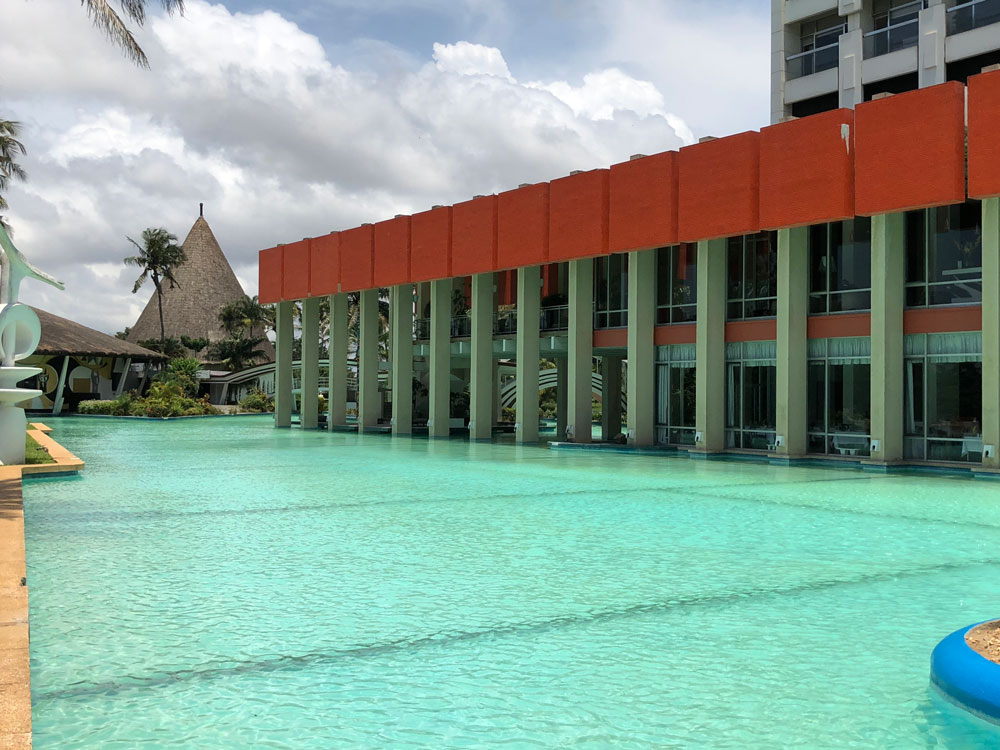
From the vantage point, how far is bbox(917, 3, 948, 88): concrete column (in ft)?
97.3

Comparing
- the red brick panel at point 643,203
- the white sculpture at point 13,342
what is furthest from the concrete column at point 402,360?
the white sculpture at point 13,342

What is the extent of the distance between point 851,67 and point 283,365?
28901mm

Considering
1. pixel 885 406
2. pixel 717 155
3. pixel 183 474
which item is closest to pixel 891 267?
pixel 885 406

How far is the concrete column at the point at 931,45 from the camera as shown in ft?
97.3

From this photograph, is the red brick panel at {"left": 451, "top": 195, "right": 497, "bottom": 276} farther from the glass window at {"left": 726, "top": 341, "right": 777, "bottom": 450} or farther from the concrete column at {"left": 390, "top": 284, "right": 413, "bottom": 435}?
the glass window at {"left": 726, "top": 341, "right": 777, "bottom": 450}

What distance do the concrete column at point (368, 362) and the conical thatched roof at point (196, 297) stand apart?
5598 centimetres

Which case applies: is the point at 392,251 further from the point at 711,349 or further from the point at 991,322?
the point at 991,322

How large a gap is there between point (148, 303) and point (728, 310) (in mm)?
88151

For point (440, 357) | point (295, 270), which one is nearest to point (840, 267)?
point (440, 357)

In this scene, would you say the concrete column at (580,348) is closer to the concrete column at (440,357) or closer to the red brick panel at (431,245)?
the red brick panel at (431,245)

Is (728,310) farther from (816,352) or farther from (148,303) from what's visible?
(148,303)

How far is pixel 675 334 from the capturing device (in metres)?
28.0

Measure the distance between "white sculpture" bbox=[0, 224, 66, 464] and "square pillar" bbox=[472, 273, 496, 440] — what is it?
17.6 m

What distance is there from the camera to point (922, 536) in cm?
1145
